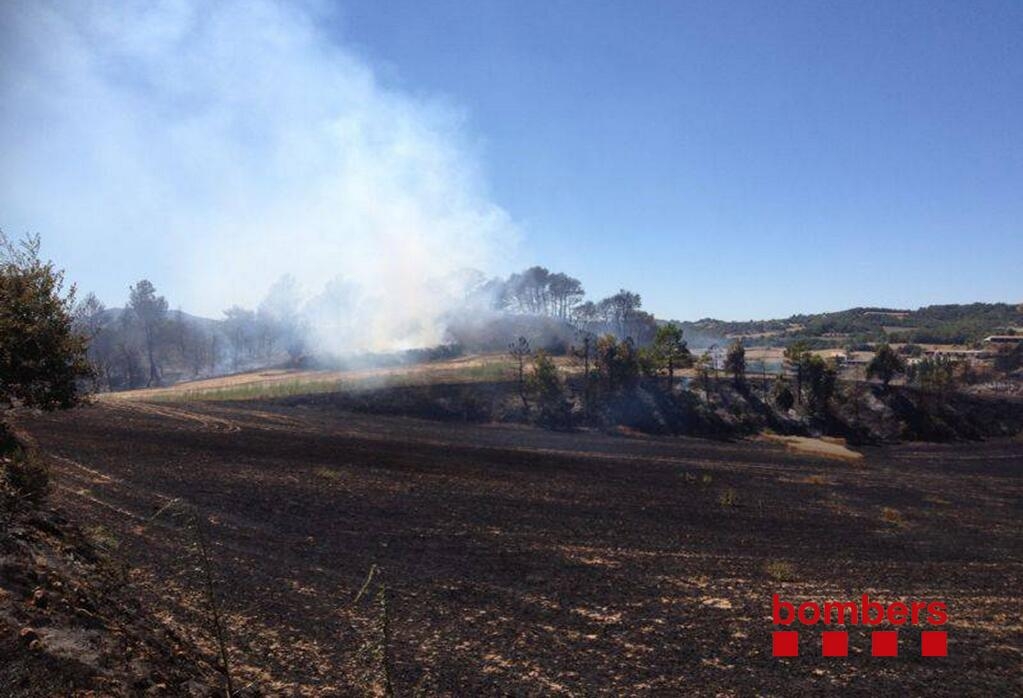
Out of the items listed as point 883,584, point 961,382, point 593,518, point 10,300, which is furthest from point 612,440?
point 961,382

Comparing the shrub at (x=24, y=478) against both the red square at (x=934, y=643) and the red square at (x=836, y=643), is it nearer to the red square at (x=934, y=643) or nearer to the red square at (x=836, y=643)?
the red square at (x=836, y=643)

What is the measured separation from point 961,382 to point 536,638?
113 m

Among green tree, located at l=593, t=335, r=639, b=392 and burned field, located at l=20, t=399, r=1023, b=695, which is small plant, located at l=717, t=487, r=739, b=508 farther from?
green tree, located at l=593, t=335, r=639, b=392

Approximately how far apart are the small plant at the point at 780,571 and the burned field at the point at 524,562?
8 centimetres

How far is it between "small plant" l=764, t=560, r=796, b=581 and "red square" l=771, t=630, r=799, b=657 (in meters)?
3.91

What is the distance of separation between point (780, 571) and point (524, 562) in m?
7.99

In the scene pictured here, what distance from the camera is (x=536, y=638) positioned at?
13203 millimetres

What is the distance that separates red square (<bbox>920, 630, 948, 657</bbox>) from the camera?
525 inches

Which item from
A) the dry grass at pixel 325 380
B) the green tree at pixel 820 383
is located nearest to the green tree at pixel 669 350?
the dry grass at pixel 325 380

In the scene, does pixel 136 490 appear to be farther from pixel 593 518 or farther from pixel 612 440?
pixel 612 440

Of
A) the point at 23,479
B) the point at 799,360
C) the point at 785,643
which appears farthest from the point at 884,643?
the point at 799,360

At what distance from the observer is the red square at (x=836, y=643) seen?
1323 cm

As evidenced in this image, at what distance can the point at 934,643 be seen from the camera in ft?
45.4

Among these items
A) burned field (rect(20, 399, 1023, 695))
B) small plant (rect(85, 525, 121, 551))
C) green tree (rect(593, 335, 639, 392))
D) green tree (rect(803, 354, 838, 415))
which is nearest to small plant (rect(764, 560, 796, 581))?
burned field (rect(20, 399, 1023, 695))
